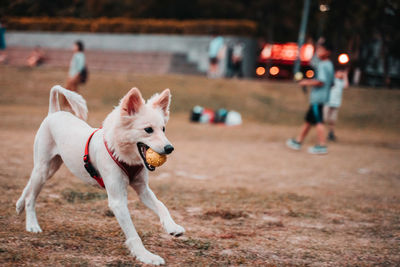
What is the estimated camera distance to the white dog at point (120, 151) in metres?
3.15

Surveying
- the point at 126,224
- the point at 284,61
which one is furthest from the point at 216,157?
the point at 284,61

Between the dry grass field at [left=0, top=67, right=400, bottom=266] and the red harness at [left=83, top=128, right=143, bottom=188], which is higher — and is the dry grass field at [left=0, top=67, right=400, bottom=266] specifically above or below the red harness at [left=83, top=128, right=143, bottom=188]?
below

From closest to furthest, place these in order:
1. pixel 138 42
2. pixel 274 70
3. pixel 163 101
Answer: pixel 163 101 < pixel 138 42 < pixel 274 70

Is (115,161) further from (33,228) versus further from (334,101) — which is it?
(334,101)

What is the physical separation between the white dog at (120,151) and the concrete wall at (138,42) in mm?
23231

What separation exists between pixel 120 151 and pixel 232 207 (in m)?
2.29

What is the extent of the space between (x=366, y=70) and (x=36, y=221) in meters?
28.9

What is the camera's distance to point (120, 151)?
3207 millimetres

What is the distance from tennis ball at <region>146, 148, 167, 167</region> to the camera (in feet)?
9.98

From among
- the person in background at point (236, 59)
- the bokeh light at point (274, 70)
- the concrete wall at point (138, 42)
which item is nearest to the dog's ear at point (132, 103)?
the person in background at point (236, 59)

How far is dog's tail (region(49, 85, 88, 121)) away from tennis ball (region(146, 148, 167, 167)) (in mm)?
1372

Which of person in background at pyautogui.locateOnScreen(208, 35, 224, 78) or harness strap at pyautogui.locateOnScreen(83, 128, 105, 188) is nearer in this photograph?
harness strap at pyautogui.locateOnScreen(83, 128, 105, 188)

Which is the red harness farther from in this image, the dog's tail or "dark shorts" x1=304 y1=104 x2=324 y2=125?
"dark shorts" x1=304 y1=104 x2=324 y2=125

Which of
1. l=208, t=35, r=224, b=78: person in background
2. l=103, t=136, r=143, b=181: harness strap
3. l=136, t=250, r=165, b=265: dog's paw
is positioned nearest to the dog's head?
l=103, t=136, r=143, b=181: harness strap
